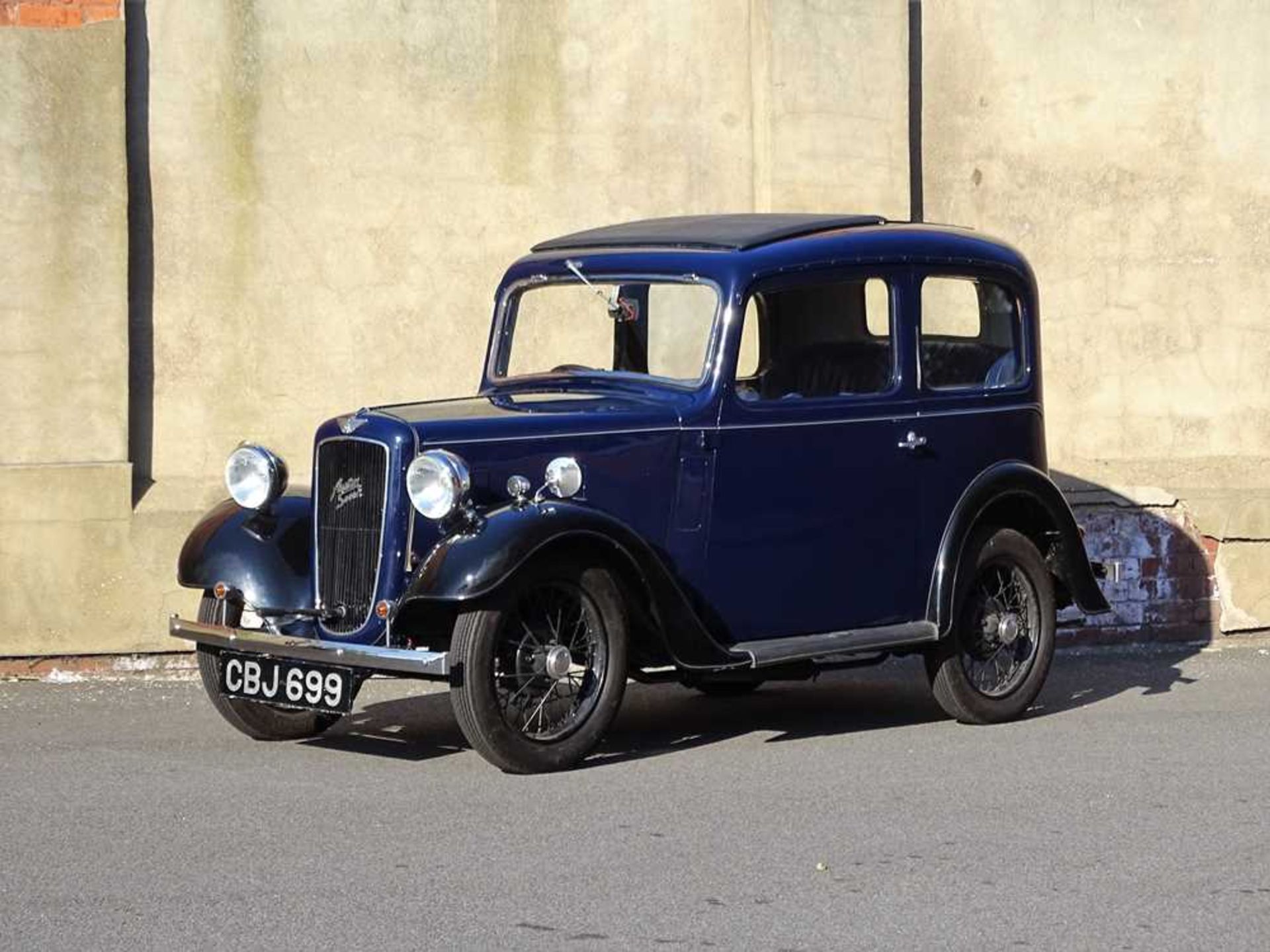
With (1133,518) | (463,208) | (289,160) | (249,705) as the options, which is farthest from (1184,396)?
(249,705)

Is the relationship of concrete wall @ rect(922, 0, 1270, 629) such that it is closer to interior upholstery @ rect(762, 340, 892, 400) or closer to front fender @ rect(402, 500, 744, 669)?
interior upholstery @ rect(762, 340, 892, 400)

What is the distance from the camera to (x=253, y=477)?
795cm

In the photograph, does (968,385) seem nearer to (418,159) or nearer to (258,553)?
(258,553)

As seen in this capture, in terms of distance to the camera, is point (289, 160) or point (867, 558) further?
point (289, 160)

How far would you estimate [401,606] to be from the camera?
23.2 feet

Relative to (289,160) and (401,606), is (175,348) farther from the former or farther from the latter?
(401,606)

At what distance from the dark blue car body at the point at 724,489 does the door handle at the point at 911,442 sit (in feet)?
0.04

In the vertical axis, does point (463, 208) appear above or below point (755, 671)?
above

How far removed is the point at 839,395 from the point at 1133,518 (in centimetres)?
350

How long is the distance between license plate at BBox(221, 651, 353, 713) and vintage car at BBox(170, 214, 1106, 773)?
11 millimetres

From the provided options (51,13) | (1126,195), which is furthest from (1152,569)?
(51,13)

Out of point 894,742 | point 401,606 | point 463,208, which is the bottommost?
point 894,742

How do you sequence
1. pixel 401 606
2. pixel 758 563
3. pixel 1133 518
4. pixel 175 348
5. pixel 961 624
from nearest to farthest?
pixel 401 606, pixel 758 563, pixel 961 624, pixel 175 348, pixel 1133 518

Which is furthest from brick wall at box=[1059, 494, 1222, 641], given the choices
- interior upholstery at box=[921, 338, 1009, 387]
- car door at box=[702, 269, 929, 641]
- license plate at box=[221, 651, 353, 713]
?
license plate at box=[221, 651, 353, 713]
